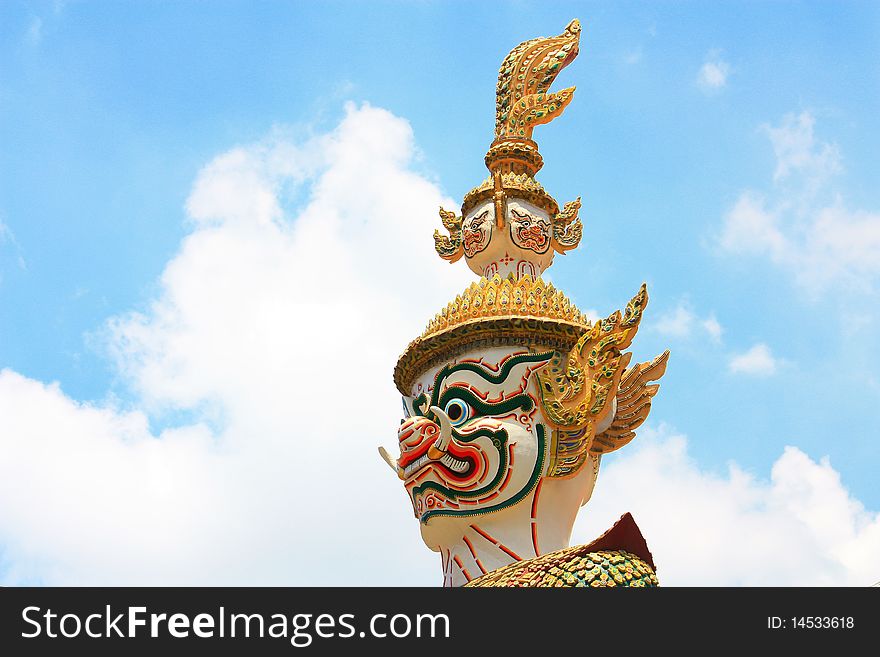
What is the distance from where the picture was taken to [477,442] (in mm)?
12211

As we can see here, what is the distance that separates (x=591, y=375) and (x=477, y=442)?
138 centimetres

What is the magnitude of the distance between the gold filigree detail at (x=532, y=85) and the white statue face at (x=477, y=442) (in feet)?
11.6

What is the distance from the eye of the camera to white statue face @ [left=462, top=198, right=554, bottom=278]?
13.8m

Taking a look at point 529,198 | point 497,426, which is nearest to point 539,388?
point 497,426

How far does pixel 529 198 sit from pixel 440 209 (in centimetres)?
120

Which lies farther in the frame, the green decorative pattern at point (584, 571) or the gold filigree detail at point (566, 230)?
the gold filigree detail at point (566, 230)

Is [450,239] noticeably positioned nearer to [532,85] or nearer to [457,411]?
[532,85]

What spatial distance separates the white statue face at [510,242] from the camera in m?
13.8

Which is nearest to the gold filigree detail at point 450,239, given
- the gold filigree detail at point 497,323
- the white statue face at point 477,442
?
the gold filigree detail at point 497,323

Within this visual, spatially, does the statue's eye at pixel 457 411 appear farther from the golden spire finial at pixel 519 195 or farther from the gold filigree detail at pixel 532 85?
the gold filigree detail at pixel 532 85

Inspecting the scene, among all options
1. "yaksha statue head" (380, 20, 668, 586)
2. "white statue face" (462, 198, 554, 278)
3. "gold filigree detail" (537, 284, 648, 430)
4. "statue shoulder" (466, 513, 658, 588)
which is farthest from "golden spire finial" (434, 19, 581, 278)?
"statue shoulder" (466, 513, 658, 588)

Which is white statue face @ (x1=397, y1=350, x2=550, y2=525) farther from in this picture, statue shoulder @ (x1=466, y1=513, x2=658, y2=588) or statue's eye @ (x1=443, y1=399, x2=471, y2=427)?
statue shoulder @ (x1=466, y1=513, x2=658, y2=588)

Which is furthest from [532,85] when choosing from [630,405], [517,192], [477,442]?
[477,442]

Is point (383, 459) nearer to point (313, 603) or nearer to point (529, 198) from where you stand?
point (529, 198)
